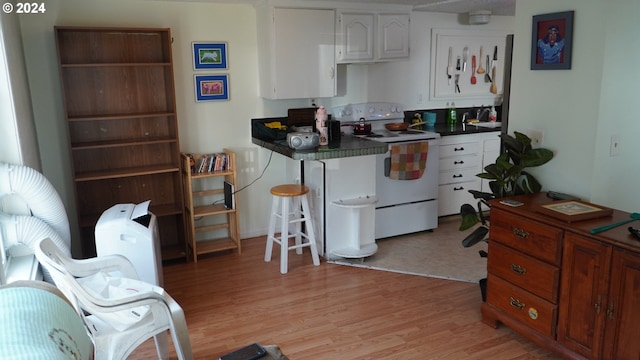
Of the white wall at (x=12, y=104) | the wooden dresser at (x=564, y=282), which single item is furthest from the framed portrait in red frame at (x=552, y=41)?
the white wall at (x=12, y=104)

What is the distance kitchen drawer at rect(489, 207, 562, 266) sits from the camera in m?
2.60

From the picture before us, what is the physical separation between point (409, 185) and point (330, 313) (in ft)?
5.78

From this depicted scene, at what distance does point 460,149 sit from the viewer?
16.6ft

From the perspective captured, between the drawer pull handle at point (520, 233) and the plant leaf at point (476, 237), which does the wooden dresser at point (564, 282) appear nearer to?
the drawer pull handle at point (520, 233)

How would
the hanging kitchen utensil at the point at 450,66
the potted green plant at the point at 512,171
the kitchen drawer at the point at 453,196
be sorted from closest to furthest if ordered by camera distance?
the potted green plant at the point at 512,171
the kitchen drawer at the point at 453,196
the hanging kitchen utensil at the point at 450,66

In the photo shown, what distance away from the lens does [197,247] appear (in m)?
4.35

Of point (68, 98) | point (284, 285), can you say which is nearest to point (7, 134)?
point (68, 98)

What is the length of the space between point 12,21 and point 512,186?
3.38 metres

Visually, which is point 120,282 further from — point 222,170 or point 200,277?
point 222,170

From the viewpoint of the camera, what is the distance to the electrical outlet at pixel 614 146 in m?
2.84


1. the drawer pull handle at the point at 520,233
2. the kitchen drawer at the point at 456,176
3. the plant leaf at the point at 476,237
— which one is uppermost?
the drawer pull handle at the point at 520,233

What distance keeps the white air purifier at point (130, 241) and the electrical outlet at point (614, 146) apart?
111 inches

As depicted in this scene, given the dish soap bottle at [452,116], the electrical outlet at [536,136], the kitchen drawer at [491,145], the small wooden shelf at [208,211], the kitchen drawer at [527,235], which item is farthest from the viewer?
the dish soap bottle at [452,116]

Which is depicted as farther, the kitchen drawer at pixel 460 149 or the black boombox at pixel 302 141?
the kitchen drawer at pixel 460 149
